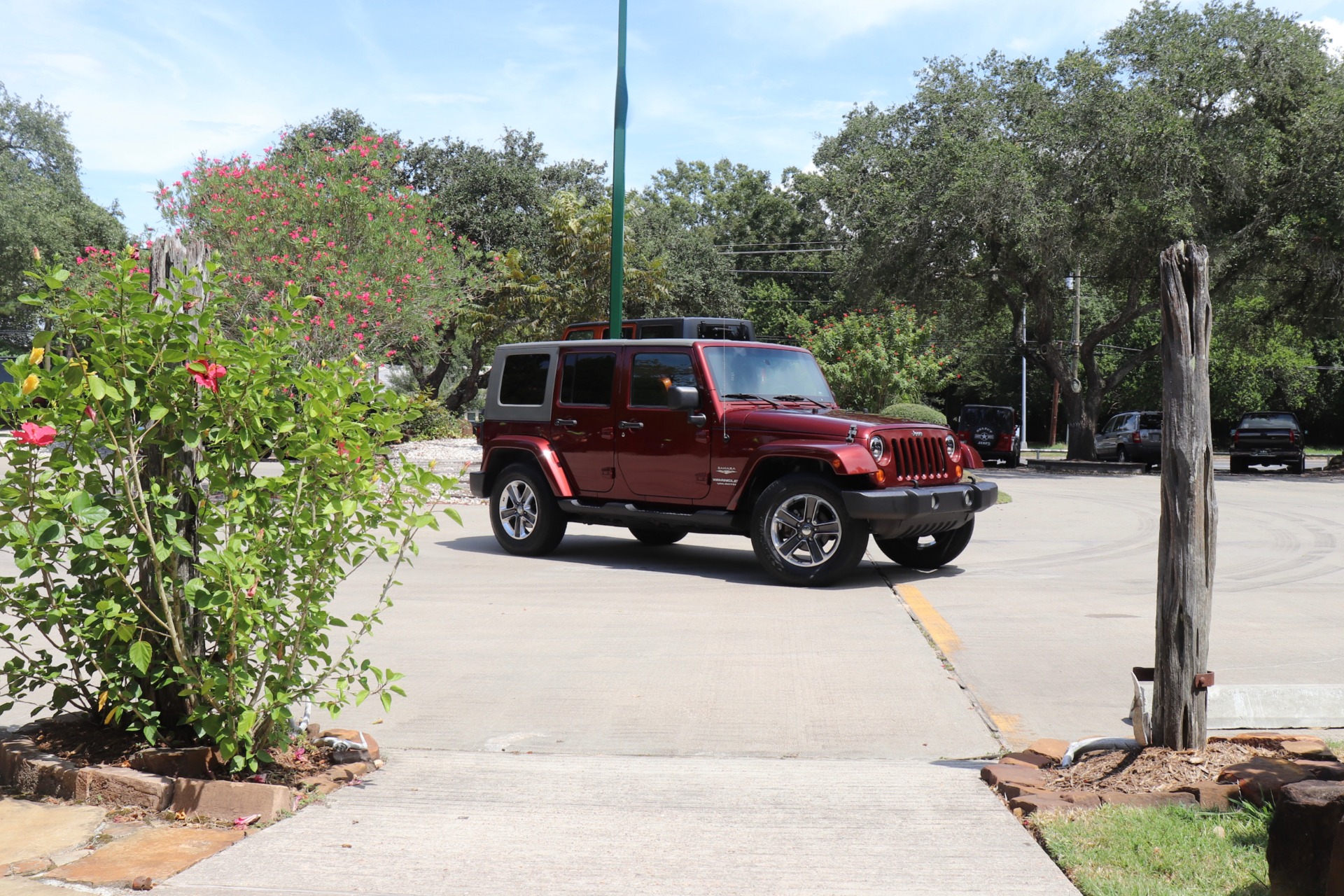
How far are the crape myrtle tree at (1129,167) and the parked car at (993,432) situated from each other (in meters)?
3.63

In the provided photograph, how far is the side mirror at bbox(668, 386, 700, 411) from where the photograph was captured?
9.45m

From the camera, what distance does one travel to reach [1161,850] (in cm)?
346

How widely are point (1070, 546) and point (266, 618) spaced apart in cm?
1010

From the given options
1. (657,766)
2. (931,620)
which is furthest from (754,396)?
(657,766)

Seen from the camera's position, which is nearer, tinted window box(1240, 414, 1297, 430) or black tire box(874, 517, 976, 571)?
black tire box(874, 517, 976, 571)

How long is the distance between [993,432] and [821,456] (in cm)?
2564

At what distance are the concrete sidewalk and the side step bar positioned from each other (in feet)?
16.9

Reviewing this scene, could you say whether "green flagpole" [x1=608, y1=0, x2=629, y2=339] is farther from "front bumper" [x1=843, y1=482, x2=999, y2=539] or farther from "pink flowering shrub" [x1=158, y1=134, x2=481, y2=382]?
"front bumper" [x1=843, y1=482, x2=999, y2=539]

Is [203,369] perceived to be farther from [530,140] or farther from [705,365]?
[530,140]

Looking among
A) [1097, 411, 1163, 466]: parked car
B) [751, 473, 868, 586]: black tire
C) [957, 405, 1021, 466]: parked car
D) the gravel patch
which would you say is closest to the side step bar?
[751, 473, 868, 586]: black tire

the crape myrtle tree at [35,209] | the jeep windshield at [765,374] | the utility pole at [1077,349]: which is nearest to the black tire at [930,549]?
the jeep windshield at [765,374]

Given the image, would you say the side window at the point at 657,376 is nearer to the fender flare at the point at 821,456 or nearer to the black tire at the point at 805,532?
the fender flare at the point at 821,456

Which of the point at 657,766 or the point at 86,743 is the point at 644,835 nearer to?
the point at 657,766

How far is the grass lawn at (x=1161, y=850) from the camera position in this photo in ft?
10.6
